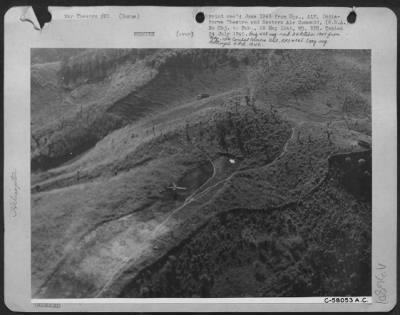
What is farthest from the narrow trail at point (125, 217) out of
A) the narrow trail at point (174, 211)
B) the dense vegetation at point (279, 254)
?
the dense vegetation at point (279, 254)

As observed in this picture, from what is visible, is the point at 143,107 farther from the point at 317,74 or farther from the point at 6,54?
the point at 317,74

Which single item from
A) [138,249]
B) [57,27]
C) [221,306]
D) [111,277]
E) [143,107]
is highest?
[57,27]

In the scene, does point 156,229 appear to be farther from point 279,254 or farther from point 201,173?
point 279,254

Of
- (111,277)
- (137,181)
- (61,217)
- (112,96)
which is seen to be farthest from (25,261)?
(112,96)

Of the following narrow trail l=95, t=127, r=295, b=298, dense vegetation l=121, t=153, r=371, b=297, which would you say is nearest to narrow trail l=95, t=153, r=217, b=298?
narrow trail l=95, t=127, r=295, b=298

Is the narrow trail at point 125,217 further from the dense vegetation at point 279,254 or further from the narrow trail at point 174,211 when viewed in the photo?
the dense vegetation at point 279,254

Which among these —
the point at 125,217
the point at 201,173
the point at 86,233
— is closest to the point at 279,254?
the point at 201,173

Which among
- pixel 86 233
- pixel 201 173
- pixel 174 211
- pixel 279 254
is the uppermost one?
pixel 201 173

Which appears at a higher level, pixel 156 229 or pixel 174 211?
pixel 174 211
